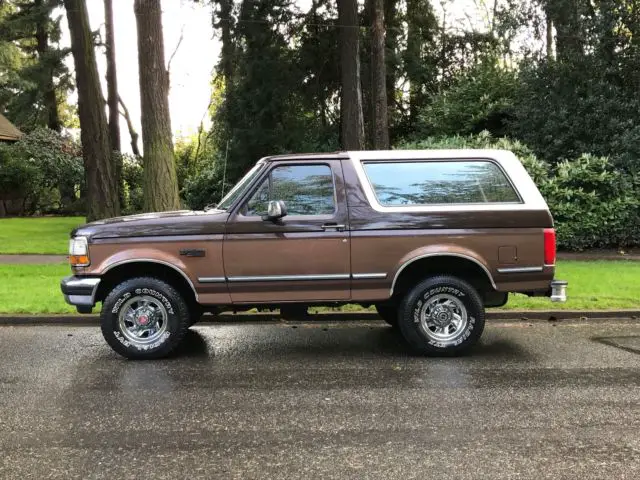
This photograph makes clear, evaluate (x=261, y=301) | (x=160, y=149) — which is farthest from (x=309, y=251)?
(x=160, y=149)

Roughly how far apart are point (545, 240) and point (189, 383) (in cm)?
373

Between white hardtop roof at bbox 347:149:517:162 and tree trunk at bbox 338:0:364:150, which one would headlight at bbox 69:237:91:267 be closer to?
white hardtop roof at bbox 347:149:517:162

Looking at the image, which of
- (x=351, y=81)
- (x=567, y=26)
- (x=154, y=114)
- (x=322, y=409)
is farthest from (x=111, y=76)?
(x=322, y=409)

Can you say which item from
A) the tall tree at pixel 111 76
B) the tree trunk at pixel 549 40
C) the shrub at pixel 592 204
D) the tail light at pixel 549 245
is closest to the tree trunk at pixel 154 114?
the tail light at pixel 549 245

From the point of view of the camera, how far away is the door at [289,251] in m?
5.84

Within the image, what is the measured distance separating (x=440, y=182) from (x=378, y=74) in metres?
11.4

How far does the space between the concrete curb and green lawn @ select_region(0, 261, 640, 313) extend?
0.55 ft

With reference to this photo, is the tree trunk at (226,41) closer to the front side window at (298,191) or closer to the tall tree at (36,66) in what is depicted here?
the tall tree at (36,66)

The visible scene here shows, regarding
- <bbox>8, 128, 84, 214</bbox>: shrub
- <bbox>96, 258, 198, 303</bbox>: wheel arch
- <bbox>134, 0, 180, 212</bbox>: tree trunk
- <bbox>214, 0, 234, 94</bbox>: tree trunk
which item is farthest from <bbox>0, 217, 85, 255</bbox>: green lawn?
<bbox>96, 258, 198, 303</bbox>: wheel arch

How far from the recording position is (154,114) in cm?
1117

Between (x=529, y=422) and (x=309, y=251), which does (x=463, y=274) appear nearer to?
(x=309, y=251)

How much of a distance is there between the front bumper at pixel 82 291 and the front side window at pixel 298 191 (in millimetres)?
1659

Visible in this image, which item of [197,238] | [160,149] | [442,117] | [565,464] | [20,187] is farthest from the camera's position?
[20,187]

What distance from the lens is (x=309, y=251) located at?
5.86 metres
